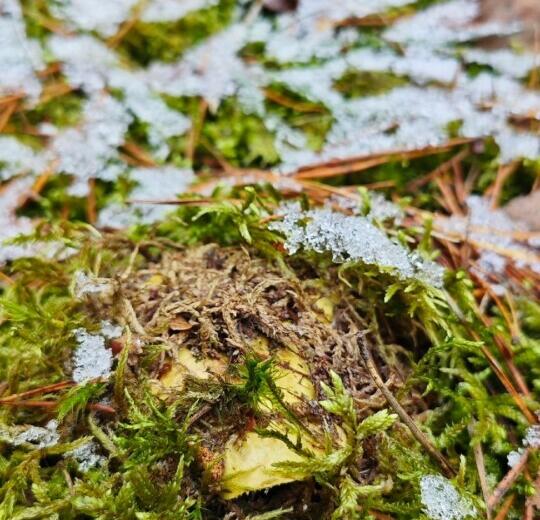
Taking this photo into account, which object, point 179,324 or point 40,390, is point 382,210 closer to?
point 179,324

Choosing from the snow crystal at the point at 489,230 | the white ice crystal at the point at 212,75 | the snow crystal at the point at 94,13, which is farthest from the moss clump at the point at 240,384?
the snow crystal at the point at 94,13

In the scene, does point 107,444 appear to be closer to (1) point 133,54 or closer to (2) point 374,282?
(2) point 374,282

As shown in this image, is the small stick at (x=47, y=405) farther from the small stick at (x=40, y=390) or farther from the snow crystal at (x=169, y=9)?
the snow crystal at (x=169, y=9)

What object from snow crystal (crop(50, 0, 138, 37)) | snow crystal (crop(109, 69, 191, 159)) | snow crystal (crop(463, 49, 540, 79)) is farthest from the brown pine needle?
snow crystal (crop(463, 49, 540, 79))

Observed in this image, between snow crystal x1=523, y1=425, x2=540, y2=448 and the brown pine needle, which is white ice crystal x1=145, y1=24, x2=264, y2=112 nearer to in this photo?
the brown pine needle

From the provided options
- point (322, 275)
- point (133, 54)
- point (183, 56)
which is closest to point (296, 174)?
point (322, 275)

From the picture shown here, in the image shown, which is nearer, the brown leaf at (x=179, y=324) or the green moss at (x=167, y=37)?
the brown leaf at (x=179, y=324)
